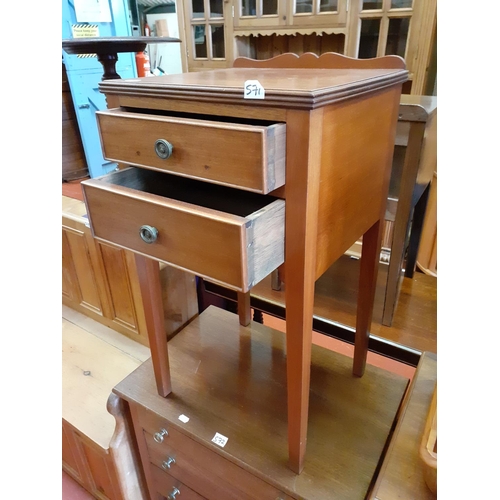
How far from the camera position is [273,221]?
0.55 meters

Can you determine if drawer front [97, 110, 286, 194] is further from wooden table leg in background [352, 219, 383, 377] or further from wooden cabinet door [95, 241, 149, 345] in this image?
wooden cabinet door [95, 241, 149, 345]

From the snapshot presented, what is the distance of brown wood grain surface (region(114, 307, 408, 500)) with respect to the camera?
2.46ft

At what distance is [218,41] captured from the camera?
1.93 m

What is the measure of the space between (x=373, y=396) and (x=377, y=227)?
388mm

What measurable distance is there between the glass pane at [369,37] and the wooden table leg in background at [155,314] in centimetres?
129

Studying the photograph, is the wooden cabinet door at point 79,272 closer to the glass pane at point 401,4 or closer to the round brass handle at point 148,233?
the round brass handle at point 148,233

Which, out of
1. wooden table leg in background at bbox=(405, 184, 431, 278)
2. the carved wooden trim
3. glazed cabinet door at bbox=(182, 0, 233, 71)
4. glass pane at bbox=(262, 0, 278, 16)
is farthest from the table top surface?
glazed cabinet door at bbox=(182, 0, 233, 71)

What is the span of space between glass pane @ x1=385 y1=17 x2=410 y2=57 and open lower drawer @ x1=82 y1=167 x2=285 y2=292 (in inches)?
45.4

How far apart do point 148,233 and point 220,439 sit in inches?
18.4

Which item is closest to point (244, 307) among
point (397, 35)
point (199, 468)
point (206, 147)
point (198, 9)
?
point (199, 468)

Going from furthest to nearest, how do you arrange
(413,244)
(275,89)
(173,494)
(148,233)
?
(413,244), (173,494), (148,233), (275,89)

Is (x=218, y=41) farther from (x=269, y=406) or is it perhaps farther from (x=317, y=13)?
(x=269, y=406)

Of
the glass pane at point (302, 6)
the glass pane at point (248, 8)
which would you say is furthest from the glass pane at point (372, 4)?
the glass pane at point (248, 8)

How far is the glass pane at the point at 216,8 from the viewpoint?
186 cm
